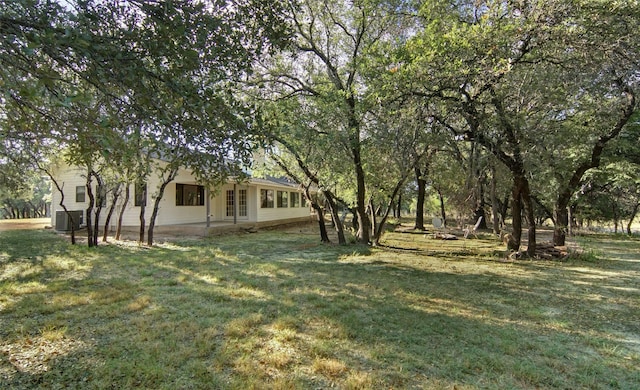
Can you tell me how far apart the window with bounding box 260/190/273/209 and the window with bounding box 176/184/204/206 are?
296cm

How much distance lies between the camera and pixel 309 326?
3.92 m

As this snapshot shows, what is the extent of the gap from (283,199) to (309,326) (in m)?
16.5

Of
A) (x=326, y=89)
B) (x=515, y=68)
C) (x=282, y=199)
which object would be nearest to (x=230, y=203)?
(x=282, y=199)

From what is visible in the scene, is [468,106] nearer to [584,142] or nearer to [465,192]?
[584,142]

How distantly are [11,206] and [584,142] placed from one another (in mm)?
46322

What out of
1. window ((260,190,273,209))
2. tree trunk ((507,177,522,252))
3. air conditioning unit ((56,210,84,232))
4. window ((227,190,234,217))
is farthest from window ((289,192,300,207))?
tree trunk ((507,177,522,252))

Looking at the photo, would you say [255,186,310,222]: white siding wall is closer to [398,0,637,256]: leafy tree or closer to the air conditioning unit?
the air conditioning unit

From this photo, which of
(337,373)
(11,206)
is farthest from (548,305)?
(11,206)

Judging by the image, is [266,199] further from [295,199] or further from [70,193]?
[70,193]

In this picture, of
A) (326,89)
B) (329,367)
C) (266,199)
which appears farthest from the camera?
(266,199)

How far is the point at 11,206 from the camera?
1340 inches

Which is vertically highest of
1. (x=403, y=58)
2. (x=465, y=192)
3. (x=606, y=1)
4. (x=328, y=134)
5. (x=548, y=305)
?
(x=606, y=1)

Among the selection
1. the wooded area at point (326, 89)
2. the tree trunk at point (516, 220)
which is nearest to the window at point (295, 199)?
the wooded area at point (326, 89)

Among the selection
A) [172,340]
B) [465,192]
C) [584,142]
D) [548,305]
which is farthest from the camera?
[465,192]
